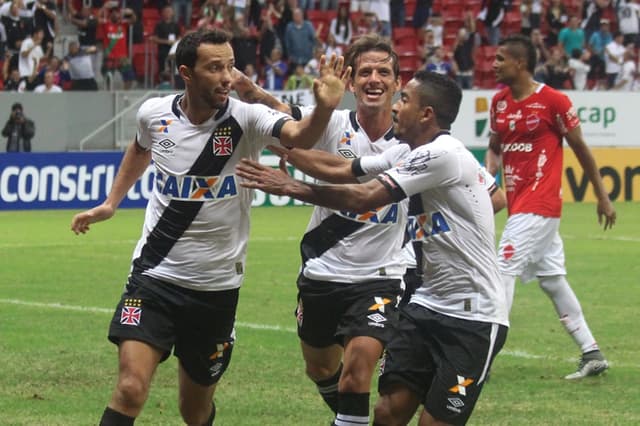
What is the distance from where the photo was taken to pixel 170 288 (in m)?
7.27

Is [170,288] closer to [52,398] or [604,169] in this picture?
[52,398]

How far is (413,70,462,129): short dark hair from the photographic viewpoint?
261 inches

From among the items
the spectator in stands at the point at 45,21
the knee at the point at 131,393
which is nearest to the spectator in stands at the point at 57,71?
the spectator in stands at the point at 45,21

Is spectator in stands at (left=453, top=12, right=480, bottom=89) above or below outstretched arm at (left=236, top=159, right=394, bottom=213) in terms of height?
below

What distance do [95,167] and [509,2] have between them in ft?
→ 48.3

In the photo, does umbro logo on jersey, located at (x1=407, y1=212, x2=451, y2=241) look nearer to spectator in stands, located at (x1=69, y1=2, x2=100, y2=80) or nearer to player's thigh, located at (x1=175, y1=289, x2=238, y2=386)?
player's thigh, located at (x1=175, y1=289, x2=238, y2=386)

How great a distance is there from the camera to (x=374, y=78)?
7859mm

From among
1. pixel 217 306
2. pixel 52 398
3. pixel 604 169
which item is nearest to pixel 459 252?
pixel 217 306

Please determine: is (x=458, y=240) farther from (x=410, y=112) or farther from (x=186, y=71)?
(x=186, y=71)

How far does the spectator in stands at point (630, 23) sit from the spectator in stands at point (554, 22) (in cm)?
161

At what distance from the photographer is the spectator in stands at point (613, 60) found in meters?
34.6

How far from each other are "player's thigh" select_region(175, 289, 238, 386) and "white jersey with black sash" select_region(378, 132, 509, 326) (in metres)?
1.25

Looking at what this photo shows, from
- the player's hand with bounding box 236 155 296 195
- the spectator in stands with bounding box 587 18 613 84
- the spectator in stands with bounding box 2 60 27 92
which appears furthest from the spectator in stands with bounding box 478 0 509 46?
the player's hand with bounding box 236 155 296 195

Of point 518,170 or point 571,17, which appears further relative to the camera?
point 571,17
